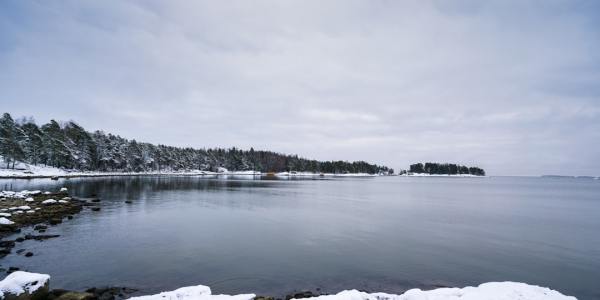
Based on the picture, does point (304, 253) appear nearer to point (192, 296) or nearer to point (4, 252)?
point (192, 296)

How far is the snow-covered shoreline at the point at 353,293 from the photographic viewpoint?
445 inches

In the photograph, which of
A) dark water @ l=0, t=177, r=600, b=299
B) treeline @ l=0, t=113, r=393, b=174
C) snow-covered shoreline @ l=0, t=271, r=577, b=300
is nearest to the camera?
snow-covered shoreline @ l=0, t=271, r=577, b=300

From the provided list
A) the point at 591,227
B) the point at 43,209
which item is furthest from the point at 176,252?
the point at 591,227

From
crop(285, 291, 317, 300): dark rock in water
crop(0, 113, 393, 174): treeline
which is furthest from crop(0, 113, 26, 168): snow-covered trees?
crop(285, 291, 317, 300): dark rock in water

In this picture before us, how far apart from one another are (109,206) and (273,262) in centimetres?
3056

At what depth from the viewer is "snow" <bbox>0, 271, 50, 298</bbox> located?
11.0 metres

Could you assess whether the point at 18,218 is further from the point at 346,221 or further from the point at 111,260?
the point at 346,221

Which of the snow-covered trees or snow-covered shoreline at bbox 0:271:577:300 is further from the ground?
the snow-covered trees

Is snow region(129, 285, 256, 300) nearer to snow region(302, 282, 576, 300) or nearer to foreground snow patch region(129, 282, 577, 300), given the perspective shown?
foreground snow patch region(129, 282, 577, 300)

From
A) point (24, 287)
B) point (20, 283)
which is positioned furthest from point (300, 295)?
point (20, 283)

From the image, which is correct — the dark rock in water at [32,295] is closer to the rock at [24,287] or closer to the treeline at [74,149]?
the rock at [24,287]

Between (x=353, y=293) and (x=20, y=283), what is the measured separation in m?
12.6

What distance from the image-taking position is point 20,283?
11273 millimetres

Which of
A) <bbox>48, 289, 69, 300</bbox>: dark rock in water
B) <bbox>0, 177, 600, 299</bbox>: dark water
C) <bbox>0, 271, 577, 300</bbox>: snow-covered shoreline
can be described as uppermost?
<bbox>0, 271, 577, 300</bbox>: snow-covered shoreline
